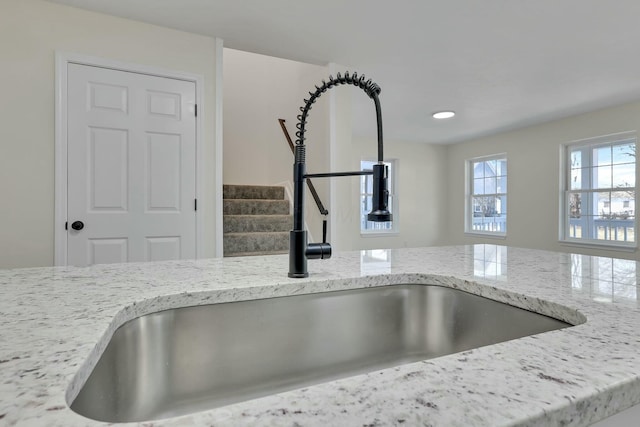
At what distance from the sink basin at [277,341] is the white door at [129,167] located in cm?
222

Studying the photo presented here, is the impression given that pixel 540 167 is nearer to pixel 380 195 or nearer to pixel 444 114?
pixel 444 114

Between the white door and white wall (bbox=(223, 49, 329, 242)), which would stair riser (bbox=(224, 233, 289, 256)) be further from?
white wall (bbox=(223, 49, 329, 242))

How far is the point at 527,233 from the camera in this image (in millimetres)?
5617

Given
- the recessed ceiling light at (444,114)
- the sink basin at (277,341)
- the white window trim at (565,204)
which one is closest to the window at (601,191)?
the white window trim at (565,204)

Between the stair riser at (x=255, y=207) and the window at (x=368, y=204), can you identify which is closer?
the stair riser at (x=255, y=207)

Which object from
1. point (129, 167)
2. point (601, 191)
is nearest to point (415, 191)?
point (601, 191)

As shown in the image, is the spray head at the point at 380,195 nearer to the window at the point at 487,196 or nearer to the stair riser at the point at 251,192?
the stair riser at the point at 251,192

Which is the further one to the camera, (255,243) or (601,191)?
(601,191)

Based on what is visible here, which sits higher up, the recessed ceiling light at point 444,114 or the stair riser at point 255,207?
the recessed ceiling light at point 444,114

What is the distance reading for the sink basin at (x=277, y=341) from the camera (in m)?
0.61

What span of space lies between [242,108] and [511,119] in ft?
13.0

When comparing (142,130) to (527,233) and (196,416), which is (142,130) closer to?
(196,416)

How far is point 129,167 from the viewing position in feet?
8.67

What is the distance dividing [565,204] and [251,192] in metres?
4.50
